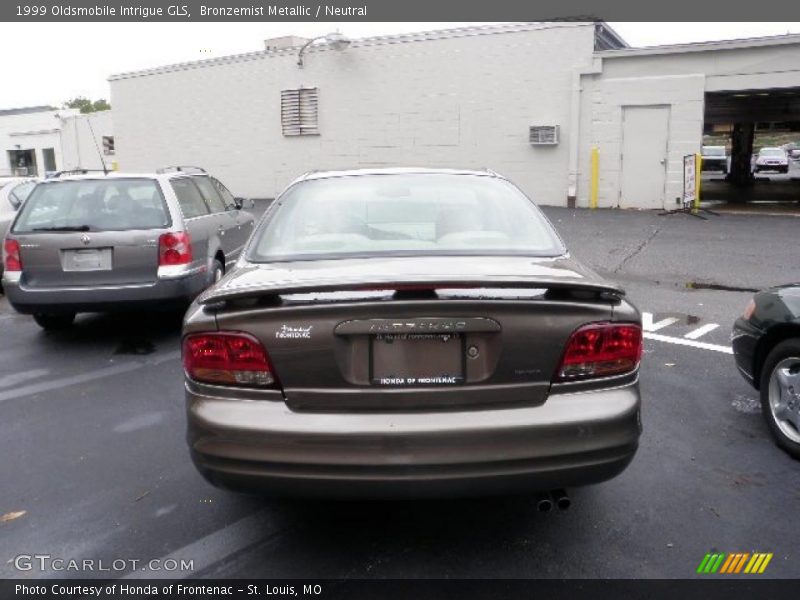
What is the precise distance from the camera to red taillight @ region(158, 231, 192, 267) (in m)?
6.64

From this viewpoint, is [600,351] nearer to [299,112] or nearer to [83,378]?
[83,378]

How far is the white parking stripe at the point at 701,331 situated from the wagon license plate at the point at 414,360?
481 cm

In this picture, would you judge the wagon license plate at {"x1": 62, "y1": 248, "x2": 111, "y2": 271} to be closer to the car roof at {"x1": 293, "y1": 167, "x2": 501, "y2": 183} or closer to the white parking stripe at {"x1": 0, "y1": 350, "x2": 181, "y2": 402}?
the white parking stripe at {"x1": 0, "y1": 350, "x2": 181, "y2": 402}

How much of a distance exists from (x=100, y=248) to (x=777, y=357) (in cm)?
552

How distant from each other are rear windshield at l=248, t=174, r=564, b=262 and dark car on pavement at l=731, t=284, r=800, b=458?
1.58 meters

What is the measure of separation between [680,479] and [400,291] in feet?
6.97

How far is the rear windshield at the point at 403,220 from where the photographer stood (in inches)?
142

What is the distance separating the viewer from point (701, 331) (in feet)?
23.4

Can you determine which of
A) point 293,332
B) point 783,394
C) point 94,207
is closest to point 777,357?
point 783,394

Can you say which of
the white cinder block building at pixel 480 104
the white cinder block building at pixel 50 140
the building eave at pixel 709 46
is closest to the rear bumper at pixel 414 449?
the white cinder block building at pixel 480 104

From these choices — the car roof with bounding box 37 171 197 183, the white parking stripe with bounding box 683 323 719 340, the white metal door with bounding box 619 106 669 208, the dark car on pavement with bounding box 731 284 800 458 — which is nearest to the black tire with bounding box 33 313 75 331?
the car roof with bounding box 37 171 197 183

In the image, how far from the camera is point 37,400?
17.9 ft

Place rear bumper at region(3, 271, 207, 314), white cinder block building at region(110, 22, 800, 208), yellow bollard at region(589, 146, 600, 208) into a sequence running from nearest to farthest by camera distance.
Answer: rear bumper at region(3, 271, 207, 314)
white cinder block building at region(110, 22, 800, 208)
yellow bollard at region(589, 146, 600, 208)

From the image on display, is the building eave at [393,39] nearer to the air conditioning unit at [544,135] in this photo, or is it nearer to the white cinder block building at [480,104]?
the white cinder block building at [480,104]
